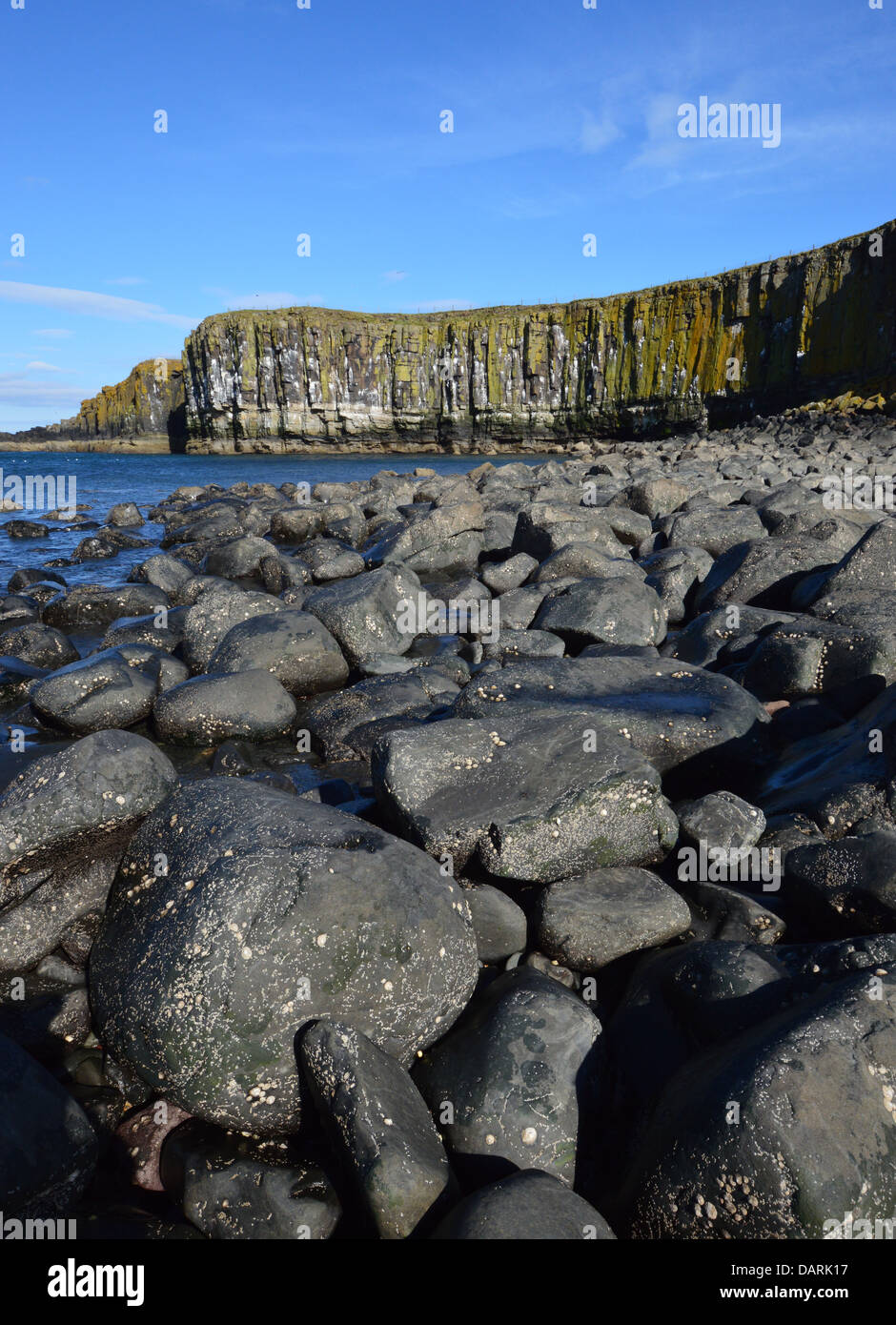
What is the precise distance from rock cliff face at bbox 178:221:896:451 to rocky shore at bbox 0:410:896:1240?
180 ft

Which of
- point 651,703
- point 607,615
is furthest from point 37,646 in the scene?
point 651,703

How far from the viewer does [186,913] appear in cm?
339

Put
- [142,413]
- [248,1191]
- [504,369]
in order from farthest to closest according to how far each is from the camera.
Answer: [142,413] → [504,369] → [248,1191]

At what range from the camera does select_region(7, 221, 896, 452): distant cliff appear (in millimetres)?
56531

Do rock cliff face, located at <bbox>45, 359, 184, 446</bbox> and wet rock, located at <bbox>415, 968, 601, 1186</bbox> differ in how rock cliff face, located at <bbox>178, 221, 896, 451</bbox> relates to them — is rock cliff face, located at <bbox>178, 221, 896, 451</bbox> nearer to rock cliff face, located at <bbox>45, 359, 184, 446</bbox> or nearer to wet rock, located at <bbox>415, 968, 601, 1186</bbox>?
rock cliff face, located at <bbox>45, 359, 184, 446</bbox>

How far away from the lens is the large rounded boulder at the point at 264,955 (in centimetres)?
316

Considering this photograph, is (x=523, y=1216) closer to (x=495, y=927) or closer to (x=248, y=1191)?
(x=248, y=1191)

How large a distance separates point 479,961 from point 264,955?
107cm

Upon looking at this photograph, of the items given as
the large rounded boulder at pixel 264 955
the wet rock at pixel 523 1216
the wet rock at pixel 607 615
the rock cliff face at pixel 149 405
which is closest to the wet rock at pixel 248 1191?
the large rounded boulder at pixel 264 955

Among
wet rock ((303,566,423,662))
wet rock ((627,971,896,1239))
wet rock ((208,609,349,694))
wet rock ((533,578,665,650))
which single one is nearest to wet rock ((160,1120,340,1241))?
wet rock ((627,971,896,1239))

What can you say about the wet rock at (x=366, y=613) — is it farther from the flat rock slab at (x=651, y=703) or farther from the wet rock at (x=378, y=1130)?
the wet rock at (x=378, y=1130)

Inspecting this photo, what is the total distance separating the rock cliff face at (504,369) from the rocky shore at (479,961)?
5473 centimetres

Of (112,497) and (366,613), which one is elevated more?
(112,497)

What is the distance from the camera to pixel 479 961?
3777mm
